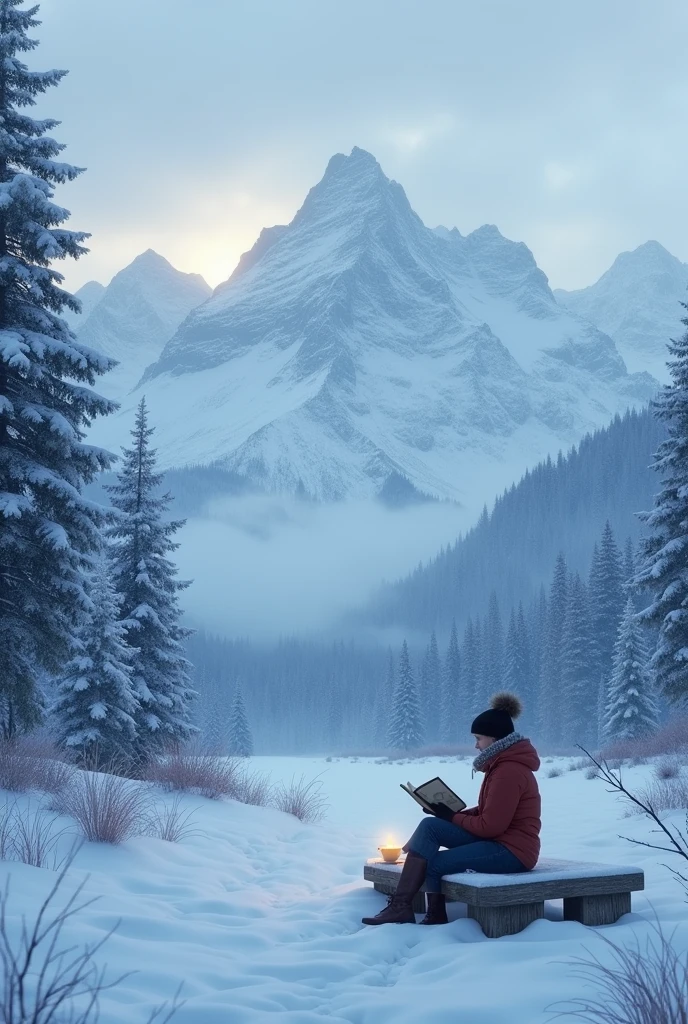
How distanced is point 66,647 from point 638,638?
30.4m

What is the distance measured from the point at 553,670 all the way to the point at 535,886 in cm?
5516

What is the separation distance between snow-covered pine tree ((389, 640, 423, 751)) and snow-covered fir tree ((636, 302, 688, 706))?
4825 cm

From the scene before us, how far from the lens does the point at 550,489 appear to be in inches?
6093

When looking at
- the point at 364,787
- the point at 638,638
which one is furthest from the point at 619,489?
the point at 364,787

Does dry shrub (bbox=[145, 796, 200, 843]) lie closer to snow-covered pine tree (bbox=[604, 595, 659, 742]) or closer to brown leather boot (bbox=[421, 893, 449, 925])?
brown leather boot (bbox=[421, 893, 449, 925])

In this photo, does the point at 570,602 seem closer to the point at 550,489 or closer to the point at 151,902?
the point at 151,902

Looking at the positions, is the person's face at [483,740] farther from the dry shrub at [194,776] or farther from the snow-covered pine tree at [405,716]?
the snow-covered pine tree at [405,716]

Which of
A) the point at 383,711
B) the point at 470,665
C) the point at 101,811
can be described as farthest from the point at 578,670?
the point at 383,711

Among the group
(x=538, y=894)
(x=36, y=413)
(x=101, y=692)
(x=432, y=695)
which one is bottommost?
(x=538, y=894)

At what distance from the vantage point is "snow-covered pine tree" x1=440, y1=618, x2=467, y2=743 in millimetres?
77438

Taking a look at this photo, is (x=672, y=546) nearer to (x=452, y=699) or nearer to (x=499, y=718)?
(x=499, y=718)

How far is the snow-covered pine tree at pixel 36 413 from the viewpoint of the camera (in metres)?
11.4

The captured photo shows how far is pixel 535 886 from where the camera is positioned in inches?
219

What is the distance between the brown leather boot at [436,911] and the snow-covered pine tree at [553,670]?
170 feet
